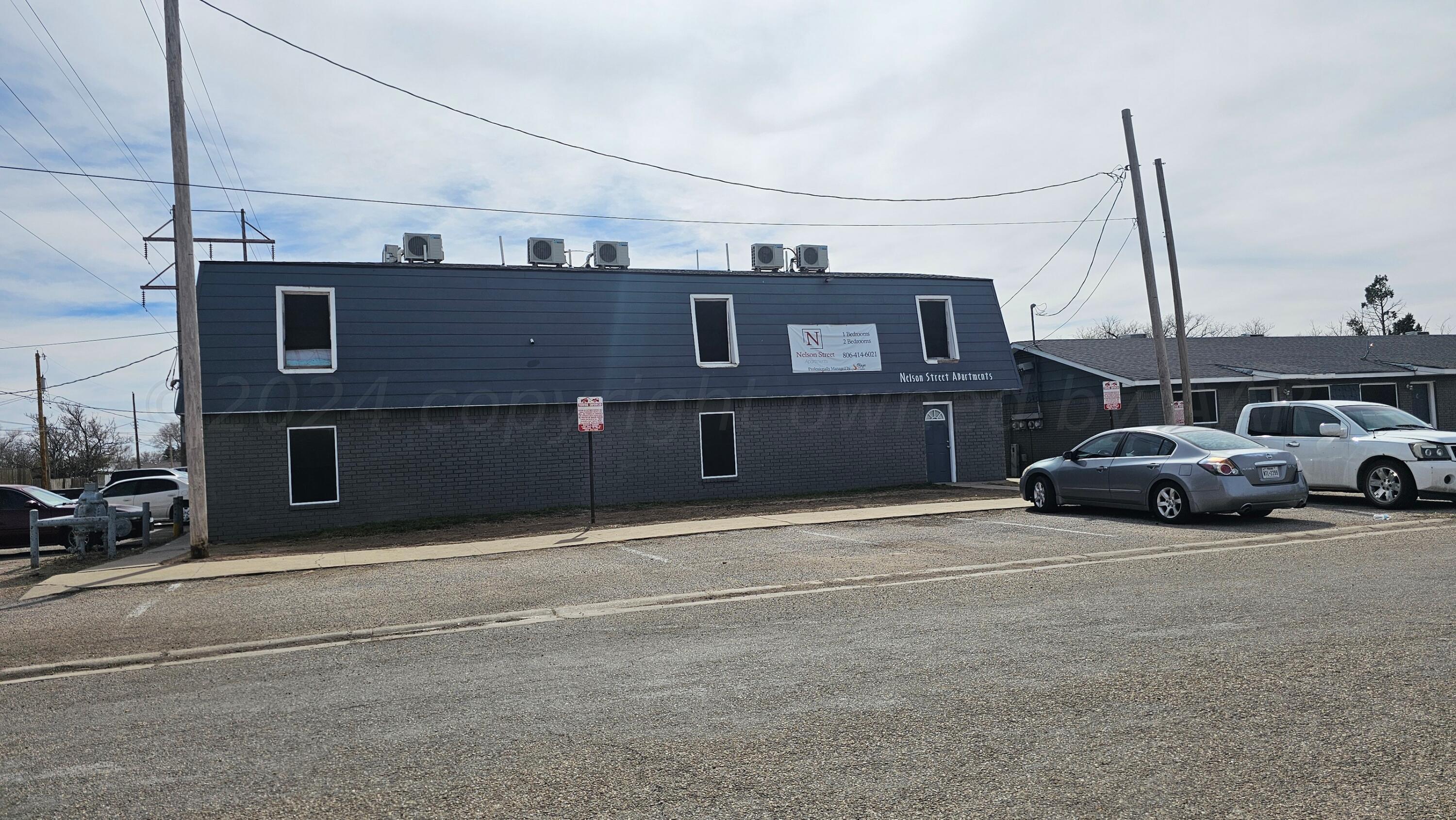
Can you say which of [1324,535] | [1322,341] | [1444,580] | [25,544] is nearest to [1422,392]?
[1322,341]

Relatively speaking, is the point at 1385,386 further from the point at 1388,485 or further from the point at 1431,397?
the point at 1388,485

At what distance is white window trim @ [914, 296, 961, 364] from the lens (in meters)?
24.6

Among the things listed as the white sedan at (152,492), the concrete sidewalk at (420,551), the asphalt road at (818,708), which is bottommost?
the asphalt road at (818,708)

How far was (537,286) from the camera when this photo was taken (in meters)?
21.7

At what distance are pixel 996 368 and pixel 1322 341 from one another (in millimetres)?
17067

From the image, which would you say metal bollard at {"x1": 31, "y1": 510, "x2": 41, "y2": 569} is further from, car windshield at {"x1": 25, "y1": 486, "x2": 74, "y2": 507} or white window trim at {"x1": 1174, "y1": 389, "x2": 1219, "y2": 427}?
white window trim at {"x1": 1174, "y1": 389, "x2": 1219, "y2": 427}

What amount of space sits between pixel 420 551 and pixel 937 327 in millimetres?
15178

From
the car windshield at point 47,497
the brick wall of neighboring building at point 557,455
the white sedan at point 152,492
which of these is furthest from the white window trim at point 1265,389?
the car windshield at point 47,497

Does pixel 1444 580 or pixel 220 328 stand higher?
pixel 220 328

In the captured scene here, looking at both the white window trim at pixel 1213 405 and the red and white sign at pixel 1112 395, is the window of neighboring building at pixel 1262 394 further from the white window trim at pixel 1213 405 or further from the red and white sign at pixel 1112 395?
the red and white sign at pixel 1112 395

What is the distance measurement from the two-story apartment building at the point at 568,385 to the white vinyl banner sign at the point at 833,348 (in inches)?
1.8

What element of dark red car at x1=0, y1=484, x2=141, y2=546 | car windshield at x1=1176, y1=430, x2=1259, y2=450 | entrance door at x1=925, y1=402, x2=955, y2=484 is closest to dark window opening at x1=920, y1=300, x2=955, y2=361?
entrance door at x1=925, y1=402, x2=955, y2=484

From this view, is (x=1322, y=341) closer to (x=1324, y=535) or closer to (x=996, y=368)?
(x=996, y=368)

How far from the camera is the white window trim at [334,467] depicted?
64.1 ft
